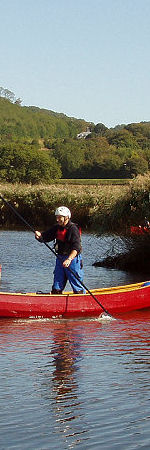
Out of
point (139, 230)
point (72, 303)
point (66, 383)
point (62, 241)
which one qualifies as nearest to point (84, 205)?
point (139, 230)

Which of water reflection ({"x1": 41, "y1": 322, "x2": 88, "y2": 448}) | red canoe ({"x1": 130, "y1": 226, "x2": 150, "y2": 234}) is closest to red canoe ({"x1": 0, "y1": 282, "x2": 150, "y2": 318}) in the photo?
water reflection ({"x1": 41, "y1": 322, "x2": 88, "y2": 448})

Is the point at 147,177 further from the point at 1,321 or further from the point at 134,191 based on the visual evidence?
the point at 1,321

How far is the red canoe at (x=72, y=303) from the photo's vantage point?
1387cm

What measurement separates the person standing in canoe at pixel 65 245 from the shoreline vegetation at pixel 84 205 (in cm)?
796

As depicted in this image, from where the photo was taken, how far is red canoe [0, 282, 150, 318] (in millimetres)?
13867

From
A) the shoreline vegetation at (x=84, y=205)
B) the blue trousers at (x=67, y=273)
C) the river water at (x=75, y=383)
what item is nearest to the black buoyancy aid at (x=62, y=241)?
the blue trousers at (x=67, y=273)

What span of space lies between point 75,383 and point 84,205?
28754mm

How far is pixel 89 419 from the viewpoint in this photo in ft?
26.9

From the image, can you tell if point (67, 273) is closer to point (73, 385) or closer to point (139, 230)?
point (73, 385)

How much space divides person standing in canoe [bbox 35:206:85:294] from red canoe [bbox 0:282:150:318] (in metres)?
0.29

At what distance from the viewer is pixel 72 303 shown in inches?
566

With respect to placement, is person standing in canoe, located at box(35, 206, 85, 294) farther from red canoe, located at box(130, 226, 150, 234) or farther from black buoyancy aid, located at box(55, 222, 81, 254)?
red canoe, located at box(130, 226, 150, 234)

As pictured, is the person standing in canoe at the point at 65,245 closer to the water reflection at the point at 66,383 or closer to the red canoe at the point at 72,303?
the red canoe at the point at 72,303

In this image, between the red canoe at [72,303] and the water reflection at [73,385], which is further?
the red canoe at [72,303]
